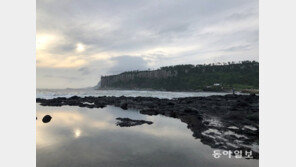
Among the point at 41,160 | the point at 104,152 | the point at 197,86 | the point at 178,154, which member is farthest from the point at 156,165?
the point at 197,86

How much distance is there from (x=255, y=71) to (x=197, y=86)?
5402 centimetres

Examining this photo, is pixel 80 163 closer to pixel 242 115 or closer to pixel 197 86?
pixel 242 115

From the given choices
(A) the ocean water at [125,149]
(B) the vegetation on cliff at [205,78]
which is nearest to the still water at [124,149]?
(A) the ocean water at [125,149]

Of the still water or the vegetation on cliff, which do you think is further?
the vegetation on cliff

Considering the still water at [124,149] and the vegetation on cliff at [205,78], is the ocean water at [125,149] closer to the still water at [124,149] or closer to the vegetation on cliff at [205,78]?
the still water at [124,149]

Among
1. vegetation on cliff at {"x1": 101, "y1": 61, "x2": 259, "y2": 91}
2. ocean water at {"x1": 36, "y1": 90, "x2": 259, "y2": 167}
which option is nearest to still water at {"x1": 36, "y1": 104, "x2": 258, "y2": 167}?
ocean water at {"x1": 36, "y1": 90, "x2": 259, "y2": 167}

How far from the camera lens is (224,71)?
541 feet

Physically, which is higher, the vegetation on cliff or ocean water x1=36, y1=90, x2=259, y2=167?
the vegetation on cliff

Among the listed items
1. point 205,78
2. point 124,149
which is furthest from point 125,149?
point 205,78

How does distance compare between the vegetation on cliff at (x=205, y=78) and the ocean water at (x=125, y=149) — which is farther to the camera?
the vegetation on cliff at (x=205, y=78)

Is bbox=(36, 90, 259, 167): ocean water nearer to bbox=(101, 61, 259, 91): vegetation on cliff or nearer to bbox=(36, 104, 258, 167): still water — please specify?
bbox=(36, 104, 258, 167): still water

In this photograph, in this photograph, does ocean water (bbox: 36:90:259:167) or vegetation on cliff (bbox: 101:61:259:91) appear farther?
vegetation on cliff (bbox: 101:61:259:91)

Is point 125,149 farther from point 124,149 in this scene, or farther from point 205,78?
point 205,78

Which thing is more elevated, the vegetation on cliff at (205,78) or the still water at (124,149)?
the vegetation on cliff at (205,78)
